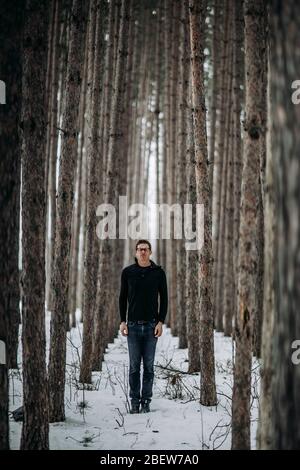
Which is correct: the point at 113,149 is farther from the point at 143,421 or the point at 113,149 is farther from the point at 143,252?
the point at 143,421

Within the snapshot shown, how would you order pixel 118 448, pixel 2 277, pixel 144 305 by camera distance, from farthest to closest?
pixel 144 305 → pixel 118 448 → pixel 2 277

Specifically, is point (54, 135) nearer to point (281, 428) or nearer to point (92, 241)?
point (92, 241)

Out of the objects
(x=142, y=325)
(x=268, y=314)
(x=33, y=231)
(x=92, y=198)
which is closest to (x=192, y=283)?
(x=92, y=198)

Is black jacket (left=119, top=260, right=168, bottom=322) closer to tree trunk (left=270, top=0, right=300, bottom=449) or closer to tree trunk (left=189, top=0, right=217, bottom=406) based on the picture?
tree trunk (left=189, top=0, right=217, bottom=406)

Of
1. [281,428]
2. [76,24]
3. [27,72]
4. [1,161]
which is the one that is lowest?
[281,428]

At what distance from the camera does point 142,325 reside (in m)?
4.46

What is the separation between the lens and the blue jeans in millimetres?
4445

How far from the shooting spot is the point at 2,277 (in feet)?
8.89

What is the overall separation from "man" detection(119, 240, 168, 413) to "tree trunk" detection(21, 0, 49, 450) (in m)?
1.49

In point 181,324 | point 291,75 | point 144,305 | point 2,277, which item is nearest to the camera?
point 291,75

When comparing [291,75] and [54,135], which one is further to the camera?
[54,135]

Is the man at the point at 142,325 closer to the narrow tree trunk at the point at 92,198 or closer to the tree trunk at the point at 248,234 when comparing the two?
the narrow tree trunk at the point at 92,198
